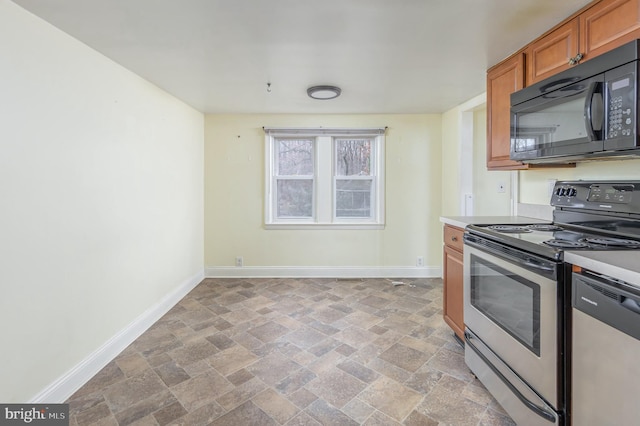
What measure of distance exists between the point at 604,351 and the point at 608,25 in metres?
1.56

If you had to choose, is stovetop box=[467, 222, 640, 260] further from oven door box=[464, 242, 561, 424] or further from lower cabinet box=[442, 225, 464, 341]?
lower cabinet box=[442, 225, 464, 341]

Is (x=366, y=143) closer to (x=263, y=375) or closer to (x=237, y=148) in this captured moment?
(x=237, y=148)

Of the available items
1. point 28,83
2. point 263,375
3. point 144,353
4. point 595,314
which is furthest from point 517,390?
point 28,83

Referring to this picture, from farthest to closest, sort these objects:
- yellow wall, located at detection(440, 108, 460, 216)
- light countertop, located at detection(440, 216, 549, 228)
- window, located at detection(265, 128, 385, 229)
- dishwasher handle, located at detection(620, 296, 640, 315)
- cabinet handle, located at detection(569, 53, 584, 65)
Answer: window, located at detection(265, 128, 385, 229) → yellow wall, located at detection(440, 108, 460, 216) → light countertop, located at detection(440, 216, 549, 228) → cabinet handle, located at detection(569, 53, 584, 65) → dishwasher handle, located at detection(620, 296, 640, 315)

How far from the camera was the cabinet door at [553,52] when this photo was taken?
1.77 meters

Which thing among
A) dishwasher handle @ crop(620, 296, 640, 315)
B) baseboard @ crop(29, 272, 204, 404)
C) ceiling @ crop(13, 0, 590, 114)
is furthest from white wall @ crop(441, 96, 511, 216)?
baseboard @ crop(29, 272, 204, 404)

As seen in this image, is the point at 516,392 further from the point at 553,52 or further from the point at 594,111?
the point at 553,52

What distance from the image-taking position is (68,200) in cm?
195

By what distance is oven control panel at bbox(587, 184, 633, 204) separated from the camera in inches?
64.0

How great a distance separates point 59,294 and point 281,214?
2.71 m

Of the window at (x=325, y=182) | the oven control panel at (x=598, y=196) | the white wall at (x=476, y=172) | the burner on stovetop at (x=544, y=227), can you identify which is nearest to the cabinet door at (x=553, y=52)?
the oven control panel at (x=598, y=196)

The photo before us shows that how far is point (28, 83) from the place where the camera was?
1682mm

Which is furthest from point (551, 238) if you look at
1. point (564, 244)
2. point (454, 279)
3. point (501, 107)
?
point (501, 107)

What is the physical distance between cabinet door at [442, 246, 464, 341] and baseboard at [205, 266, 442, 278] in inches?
63.8
